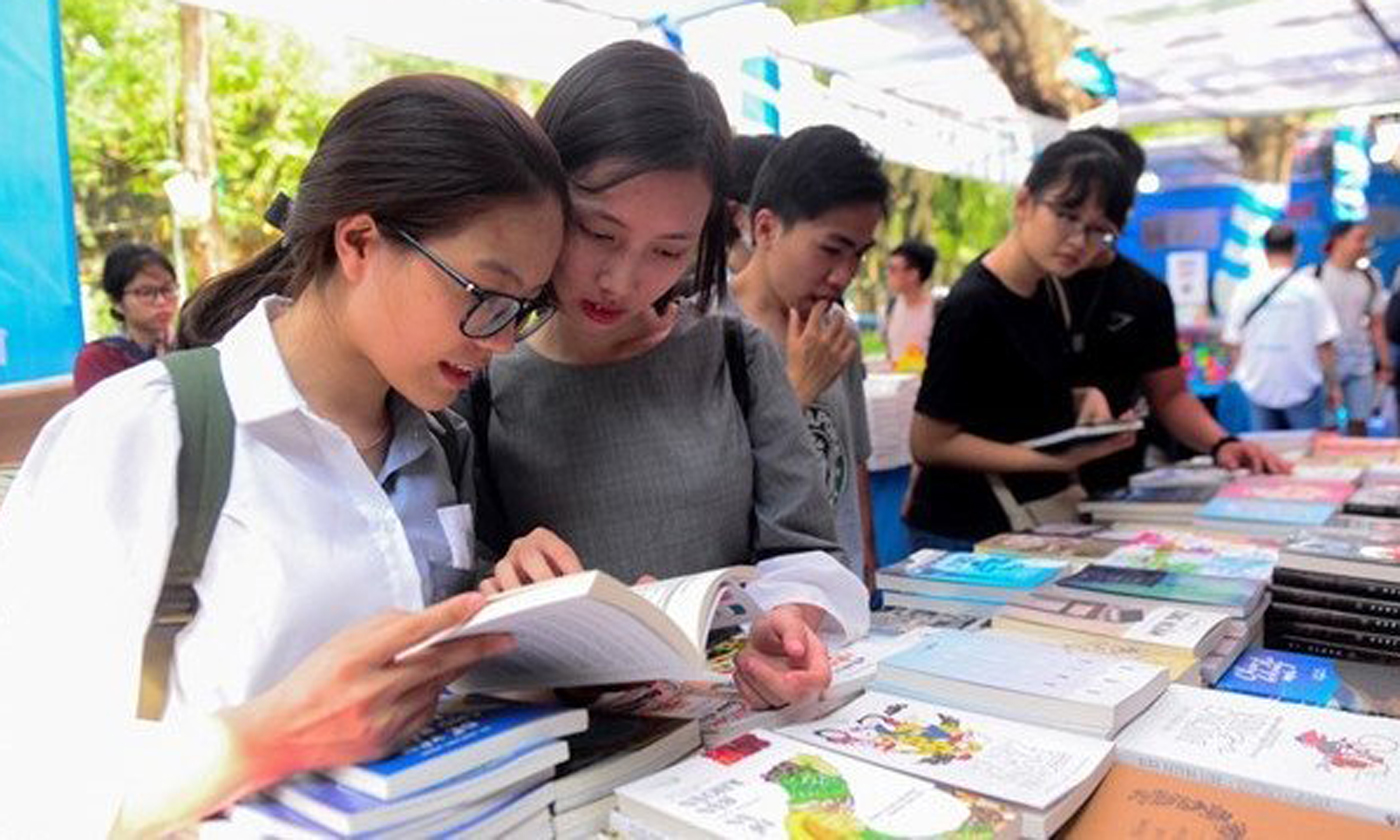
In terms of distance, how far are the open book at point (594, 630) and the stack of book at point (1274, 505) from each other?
1384 mm

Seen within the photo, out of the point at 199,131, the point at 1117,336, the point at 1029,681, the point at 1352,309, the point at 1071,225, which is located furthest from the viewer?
the point at 1352,309

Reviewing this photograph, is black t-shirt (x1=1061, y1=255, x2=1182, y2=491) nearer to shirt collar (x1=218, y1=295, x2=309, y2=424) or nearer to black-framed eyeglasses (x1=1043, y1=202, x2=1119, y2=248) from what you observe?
black-framed eyeglasses (x1=1043, y1=202, x2=1119, y2=248)

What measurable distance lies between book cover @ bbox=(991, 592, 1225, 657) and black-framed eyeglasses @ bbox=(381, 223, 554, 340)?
32.3 inches

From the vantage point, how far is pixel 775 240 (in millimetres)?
1875

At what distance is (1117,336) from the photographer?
244cm

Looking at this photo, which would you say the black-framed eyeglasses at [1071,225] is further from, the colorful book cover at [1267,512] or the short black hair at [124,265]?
the short black hair at [124,265]

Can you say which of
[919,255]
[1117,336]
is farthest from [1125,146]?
[919,255]

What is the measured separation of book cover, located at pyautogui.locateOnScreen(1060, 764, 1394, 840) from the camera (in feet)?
2.84

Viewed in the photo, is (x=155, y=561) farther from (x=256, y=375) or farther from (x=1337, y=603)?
(x=1337, y=603)

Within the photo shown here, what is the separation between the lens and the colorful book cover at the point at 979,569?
1.57 meters

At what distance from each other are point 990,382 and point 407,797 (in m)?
1.71

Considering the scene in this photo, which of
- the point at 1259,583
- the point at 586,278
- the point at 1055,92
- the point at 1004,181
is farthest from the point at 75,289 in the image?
the point at 1004,181

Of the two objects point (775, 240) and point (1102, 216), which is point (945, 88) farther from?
point (775, 240)

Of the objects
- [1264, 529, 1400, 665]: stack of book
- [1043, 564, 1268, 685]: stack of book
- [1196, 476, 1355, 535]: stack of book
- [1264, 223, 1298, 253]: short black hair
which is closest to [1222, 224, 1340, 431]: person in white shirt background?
[1264, 223, 1298, 253]: short black hair
